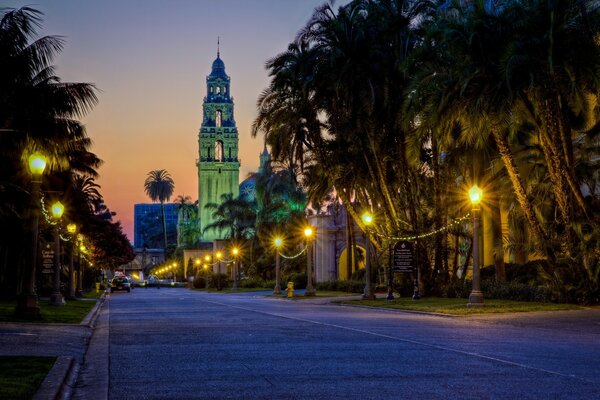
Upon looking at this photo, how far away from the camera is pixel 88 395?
9.76 m

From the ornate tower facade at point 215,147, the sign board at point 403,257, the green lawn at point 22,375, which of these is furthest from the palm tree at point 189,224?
the green lawn at point 22,375

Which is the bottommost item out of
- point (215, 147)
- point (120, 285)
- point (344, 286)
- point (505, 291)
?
point (505, 291)

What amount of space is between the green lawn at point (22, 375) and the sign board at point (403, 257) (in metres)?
25.6

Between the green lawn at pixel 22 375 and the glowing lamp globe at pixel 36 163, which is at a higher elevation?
the glowing lamp globe at pixel 36 163

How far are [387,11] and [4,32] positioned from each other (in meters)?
19.2

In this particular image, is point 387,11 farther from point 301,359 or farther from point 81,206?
point 301,359

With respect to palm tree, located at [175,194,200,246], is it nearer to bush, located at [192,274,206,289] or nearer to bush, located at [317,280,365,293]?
bush, located at [192,274,206,289]

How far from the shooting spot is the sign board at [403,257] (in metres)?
37.3

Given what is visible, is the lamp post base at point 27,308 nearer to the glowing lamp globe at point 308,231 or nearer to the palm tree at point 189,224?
the glowing lamp globe at point 308,231

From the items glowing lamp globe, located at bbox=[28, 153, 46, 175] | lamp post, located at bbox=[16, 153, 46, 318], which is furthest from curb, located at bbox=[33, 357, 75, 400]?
glowing lamp globe, located at bbox=[28, 153, 46, 175]

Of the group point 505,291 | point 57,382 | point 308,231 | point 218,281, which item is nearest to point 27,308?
point 57,382

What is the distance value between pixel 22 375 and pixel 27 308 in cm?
1446

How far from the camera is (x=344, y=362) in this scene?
12266 millimetres

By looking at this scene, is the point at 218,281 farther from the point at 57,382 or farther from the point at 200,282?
the point at 57,382
